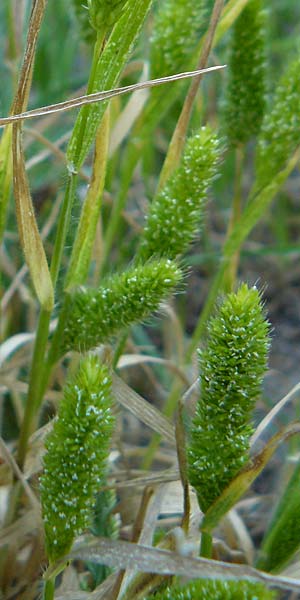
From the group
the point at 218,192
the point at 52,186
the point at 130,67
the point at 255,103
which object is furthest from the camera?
the point at 218,192

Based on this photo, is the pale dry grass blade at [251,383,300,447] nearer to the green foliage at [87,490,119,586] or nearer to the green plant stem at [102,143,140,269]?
the green foliage at [87,490,119,586]

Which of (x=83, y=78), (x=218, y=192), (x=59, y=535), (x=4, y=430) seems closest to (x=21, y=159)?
(x=59, y=535)

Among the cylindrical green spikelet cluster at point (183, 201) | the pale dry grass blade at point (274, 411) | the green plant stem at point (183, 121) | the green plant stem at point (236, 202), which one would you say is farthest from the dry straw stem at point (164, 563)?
the green plant stem at point (236, 202)

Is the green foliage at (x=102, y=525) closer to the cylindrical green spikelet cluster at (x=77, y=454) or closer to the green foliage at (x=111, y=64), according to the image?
the cylindrical green spikelet cluster at (x=77, y=454)

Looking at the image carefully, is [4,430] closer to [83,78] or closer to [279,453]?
[279,453]

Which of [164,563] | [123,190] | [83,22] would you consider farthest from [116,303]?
[83,22]

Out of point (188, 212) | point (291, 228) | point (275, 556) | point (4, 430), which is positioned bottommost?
point (275, 556)

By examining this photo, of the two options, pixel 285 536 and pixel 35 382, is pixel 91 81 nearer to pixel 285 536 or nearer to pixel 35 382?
Result: pixel 35 382
